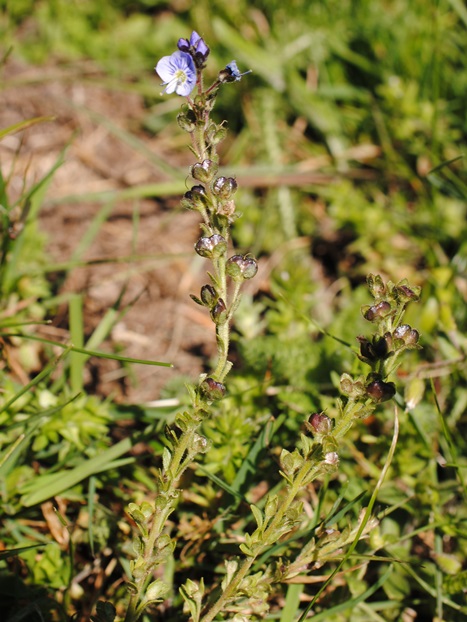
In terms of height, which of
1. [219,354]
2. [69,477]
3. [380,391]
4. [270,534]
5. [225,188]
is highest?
[225,188]

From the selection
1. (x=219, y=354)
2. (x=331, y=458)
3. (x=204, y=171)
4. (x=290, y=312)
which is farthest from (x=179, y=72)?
(x=290, y=312)

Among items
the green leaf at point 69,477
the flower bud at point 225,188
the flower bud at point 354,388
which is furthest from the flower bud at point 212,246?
the green leaf at point 69,477

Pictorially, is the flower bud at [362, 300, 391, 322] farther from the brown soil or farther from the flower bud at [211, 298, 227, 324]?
the brown soil

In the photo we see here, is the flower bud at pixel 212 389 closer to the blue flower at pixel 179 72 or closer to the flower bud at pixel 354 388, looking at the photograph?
the flower bud at pixel 354 388

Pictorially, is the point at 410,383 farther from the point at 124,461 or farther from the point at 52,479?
the point at 52,479

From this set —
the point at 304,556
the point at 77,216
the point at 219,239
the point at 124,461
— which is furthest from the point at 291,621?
the point at 77,216

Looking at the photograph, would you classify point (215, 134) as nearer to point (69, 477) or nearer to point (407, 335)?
point (407, 335)
